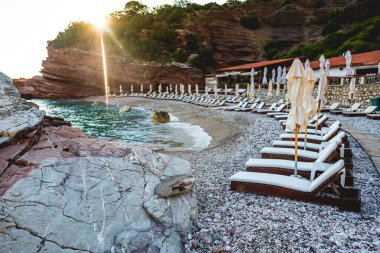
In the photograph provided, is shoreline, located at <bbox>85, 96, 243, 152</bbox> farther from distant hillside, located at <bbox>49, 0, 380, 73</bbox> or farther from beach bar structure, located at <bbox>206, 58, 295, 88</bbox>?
distant hillside, located at <bbox>49, 0, 380, 73</bbox>

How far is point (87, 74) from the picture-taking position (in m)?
50.2

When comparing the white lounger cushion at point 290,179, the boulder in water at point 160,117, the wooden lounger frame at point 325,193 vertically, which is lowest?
the boulder in water at point 160,117

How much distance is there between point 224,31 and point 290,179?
191 ft

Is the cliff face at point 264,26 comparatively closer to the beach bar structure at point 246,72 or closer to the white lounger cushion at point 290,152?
the beach bar structure at point 246,72

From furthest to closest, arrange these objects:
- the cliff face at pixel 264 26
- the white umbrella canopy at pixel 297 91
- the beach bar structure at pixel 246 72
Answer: the cliff face at pixel 264 26, the beach bar structure at pixel 246 72, the white umbrella canopy at pixel 297 91

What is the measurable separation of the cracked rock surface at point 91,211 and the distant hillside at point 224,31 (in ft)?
157

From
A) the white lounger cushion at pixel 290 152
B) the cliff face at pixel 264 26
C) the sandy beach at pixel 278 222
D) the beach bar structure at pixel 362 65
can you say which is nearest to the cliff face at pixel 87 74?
the cliff face at pixel 264 26

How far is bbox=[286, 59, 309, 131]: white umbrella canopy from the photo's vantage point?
5.50 metres

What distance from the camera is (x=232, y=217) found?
186 inches

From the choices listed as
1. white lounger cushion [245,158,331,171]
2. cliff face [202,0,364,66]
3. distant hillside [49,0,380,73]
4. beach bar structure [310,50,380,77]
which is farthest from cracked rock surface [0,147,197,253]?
cliff face [202,0,364,66]

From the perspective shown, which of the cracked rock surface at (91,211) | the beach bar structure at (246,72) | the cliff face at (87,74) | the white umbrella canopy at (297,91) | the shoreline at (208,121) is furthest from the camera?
the cliff face at (87,74)

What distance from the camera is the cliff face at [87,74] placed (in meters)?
49.9

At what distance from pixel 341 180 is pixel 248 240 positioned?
2.47 meters

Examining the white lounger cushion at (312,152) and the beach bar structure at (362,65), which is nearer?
the white lounger cushion at (312,152)
